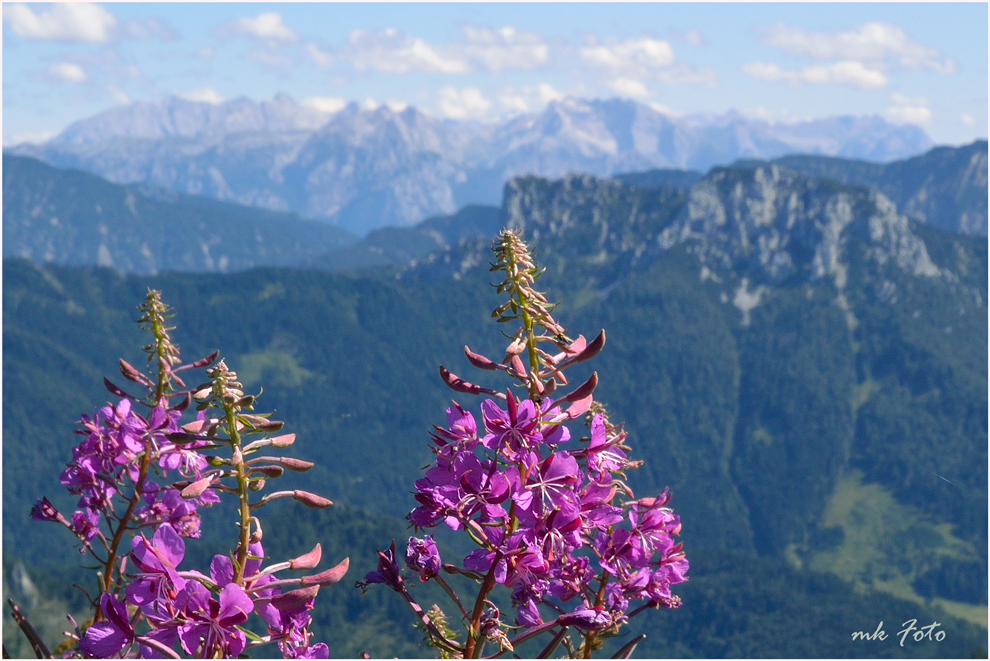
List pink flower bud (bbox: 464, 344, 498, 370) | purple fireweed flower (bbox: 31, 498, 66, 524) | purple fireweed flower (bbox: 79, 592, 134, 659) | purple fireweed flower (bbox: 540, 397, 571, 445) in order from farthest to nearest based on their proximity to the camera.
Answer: purple fireweed flower (bbox: 31, 498, 66, 524), pink flower bud (bbox: 464, 344, 498, 370), purple fireweed flower (bbox: 540, 397, 571, 445), purple fireweed flower (bbox: 79, 592, 134, 659)

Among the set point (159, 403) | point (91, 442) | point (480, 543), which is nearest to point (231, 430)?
point (480, 543)

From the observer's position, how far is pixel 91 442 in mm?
7539

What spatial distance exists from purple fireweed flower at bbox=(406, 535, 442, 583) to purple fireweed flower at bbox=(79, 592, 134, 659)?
1.58 m

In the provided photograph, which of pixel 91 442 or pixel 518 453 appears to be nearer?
pixel 518 453

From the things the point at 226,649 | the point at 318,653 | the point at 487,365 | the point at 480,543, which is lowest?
the point at 318,653

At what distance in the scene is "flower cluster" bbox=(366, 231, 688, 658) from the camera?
17.0 ft

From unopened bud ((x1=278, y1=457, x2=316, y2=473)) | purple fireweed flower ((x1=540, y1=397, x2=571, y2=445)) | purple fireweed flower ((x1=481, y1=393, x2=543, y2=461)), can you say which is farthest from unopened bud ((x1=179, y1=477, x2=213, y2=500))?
purple fireweed flower ((x1=540, y1=397, x2=571, y2=445))

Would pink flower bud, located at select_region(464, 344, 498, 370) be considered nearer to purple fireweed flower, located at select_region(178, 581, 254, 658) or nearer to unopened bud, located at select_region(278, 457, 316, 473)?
unopened bud, located at select_region(278, 457, 316, 473)

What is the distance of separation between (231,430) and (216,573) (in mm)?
749

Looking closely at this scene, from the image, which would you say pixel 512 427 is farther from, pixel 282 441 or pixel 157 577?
pixel 157 577

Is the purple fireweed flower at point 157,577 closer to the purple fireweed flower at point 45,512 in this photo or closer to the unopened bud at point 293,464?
the unopened bud at point 293,464

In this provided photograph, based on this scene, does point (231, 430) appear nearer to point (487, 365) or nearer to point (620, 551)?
point (487, 365)

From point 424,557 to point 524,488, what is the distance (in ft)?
3.08

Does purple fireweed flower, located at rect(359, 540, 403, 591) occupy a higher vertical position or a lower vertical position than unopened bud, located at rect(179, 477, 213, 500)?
lower
